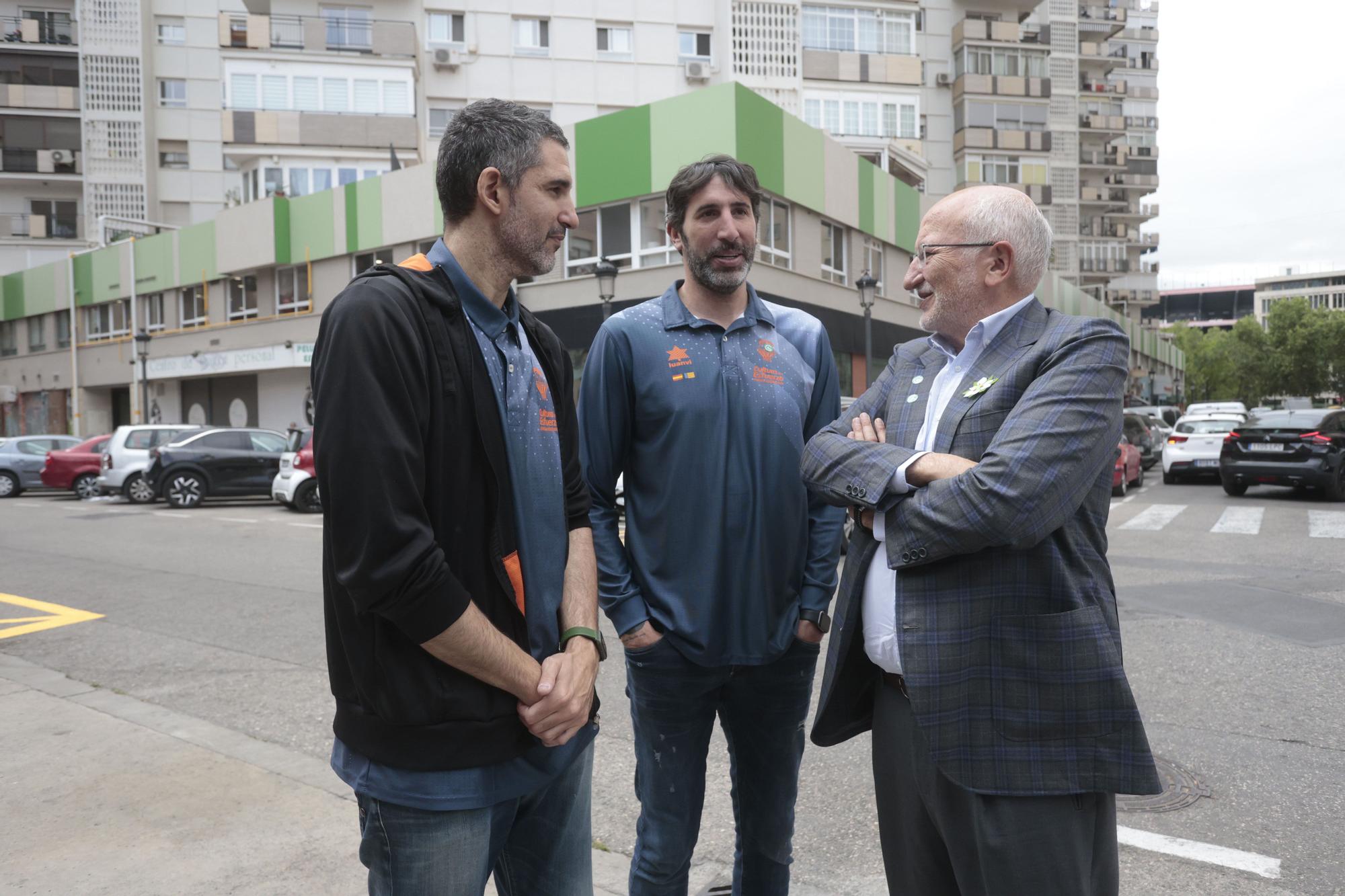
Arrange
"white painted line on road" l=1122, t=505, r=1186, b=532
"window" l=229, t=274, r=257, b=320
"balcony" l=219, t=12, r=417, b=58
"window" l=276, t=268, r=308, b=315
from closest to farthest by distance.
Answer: "white painted line on road" l=1122, t=505, r=1186, b=532
"window" l=276, t=268, r=308, b=315
"window" l=229, t=274, r=257, b=320
"balcony" l=219, t=12, r=417, b=58

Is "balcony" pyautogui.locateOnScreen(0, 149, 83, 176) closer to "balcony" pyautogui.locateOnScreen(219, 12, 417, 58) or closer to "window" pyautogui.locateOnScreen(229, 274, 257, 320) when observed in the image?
"balcony" pyautogui.locateOnScreen(219, 12, 417, 58)

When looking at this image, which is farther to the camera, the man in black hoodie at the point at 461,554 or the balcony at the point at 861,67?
the balcony at the point at 861,67

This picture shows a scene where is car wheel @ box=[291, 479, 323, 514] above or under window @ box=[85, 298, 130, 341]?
under

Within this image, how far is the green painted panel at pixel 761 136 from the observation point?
22250 millimetres

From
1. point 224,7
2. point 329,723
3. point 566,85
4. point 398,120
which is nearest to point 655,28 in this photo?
point 566,85

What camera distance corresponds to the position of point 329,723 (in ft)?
16.2

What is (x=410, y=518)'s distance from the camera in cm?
150

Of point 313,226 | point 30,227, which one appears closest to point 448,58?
point 313,226

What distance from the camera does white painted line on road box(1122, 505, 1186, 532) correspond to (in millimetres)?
13719

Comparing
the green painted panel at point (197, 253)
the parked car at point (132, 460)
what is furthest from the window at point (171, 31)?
the parked car at point (132, 460)

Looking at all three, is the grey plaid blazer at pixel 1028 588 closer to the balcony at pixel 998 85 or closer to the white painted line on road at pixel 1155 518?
the white painted line on road at pixel 1155 518

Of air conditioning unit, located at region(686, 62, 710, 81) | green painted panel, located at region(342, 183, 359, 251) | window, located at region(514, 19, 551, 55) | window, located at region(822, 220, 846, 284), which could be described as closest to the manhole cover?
window, located at region(822, 220, 846, 284)

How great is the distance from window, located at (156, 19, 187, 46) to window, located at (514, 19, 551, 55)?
53.9ft

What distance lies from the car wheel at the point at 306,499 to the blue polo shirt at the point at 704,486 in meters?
16.0
